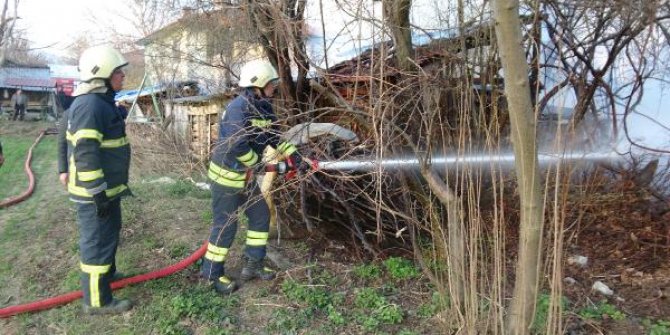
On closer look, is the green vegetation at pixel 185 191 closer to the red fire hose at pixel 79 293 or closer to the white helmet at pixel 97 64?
the red fire hose at pixel 79 293

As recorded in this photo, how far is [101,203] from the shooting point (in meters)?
3.60

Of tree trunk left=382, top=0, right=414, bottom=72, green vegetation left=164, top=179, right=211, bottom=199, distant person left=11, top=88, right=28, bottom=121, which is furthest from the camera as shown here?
distant person left=11, top=88, right=28, bottom=121

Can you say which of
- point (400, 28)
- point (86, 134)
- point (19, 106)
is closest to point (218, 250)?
point (86, 134)

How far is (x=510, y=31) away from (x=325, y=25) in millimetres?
2500

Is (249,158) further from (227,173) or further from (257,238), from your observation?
(257,238)

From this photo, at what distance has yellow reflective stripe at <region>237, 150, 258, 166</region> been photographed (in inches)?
158

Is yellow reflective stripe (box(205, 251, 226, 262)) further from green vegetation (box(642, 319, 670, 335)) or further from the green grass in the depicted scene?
the green grass

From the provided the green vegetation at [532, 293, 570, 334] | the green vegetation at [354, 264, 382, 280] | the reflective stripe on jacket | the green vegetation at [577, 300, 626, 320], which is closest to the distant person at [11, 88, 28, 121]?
the reflective stripe on jacket

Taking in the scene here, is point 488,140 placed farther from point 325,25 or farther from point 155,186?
point 155,186

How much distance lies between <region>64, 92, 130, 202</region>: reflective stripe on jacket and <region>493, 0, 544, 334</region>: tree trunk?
283cm

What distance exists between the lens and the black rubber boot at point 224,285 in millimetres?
4062

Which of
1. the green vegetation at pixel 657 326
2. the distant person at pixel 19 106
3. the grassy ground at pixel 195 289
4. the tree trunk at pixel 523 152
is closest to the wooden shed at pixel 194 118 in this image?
the grassy ground at pixel 195 289

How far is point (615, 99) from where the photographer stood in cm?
539

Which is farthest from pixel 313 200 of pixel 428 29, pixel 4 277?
pixel 4 277
